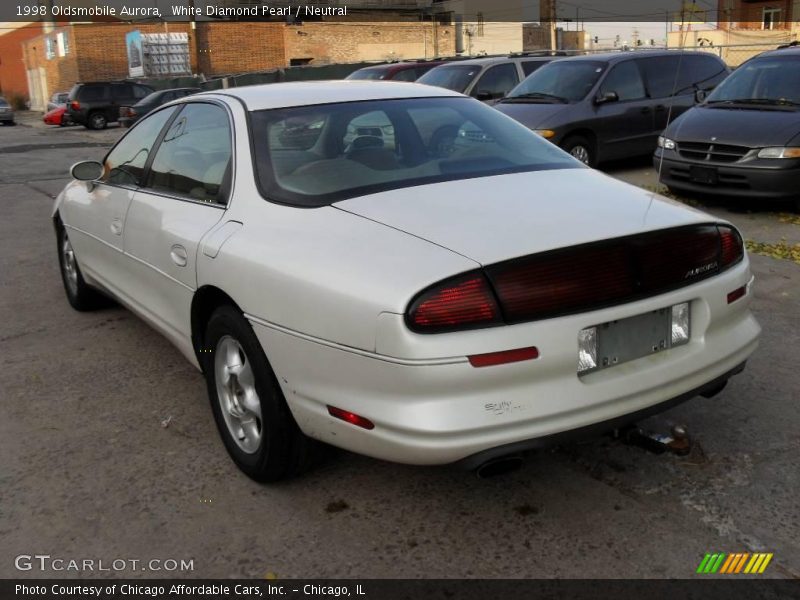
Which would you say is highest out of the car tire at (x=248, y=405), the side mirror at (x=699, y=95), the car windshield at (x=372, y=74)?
the car windshield at (x=372, y=74)

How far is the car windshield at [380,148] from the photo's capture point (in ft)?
10.9

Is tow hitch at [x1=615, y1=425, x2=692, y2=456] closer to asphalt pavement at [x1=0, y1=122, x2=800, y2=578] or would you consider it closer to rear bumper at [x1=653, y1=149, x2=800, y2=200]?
asphalt pavement at [x1=0, y1=122, x2=800, y2=578]

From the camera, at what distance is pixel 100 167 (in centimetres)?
501

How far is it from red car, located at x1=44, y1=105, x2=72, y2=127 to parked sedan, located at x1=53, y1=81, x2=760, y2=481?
31.3 metres

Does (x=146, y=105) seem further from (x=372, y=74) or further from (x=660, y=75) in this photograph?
(x=660, y=75)

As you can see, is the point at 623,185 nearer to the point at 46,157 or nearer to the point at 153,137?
the point at 153,137

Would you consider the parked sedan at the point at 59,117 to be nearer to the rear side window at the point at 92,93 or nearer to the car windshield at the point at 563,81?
the rear side window at the point at 92,93

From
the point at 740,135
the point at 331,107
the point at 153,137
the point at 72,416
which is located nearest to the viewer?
the point at 331,107

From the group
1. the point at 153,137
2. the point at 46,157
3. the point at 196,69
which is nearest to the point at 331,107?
the point at 153,137

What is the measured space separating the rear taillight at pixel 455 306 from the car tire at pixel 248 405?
77cm

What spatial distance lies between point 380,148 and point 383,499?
1540 millimetres

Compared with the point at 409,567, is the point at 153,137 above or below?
above

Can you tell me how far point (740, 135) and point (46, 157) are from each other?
54.3 ft

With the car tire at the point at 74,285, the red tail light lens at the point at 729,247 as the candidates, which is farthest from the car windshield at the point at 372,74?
the red tail light lens at the point at 729,247
